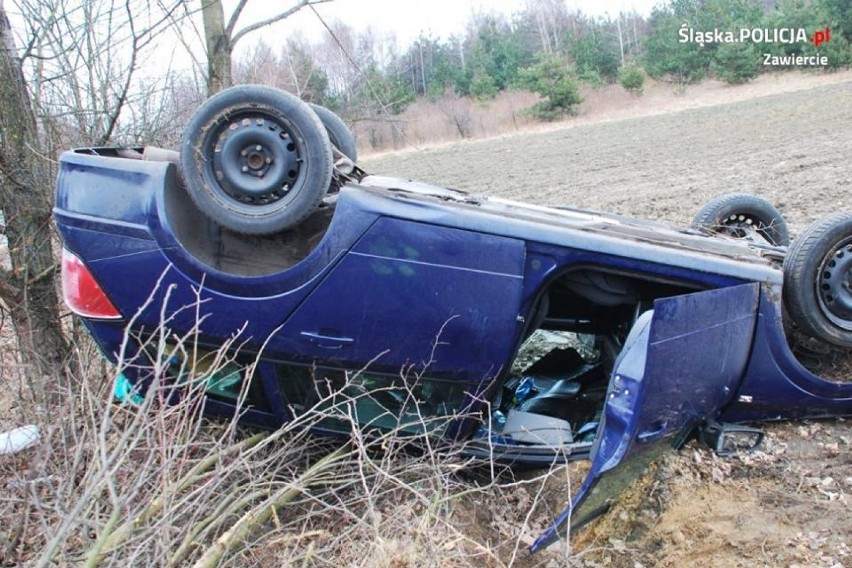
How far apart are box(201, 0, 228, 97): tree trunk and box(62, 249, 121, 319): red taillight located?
3.34m

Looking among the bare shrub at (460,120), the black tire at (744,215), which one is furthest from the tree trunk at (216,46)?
the bare shrub at (460,120)

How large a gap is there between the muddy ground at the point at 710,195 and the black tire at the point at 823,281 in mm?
483

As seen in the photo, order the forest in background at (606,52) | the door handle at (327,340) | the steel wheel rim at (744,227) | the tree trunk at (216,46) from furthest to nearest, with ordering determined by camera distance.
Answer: the forest in background at (606,52) → the tree trunk at (216,46) → the steel wheel rim at (744,227) → the door handle at (327,340)

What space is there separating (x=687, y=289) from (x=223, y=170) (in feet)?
6.68

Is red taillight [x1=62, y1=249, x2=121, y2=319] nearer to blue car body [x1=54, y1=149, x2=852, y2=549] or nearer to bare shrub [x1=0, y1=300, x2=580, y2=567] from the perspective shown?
blue car body [x1=54, y1=149, x2=852, y2=549]

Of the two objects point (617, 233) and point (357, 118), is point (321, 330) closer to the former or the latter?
point (617, 233)

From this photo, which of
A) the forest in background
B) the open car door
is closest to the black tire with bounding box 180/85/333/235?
the open car door

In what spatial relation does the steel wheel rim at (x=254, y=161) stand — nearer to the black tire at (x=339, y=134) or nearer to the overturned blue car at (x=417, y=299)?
the overturned blue car at (x=417, y=299)

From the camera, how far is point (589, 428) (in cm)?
345

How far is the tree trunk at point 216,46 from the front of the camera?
6.07 metres

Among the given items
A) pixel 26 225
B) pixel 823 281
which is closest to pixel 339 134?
pixel 26 225

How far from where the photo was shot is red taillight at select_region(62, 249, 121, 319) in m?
3.06

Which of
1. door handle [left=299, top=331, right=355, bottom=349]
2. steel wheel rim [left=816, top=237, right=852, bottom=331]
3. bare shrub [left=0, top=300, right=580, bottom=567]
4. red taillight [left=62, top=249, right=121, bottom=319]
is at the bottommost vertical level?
bare shrub [left=0, top=300, right=580, bottom=567]

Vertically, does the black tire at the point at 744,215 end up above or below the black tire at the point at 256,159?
below
